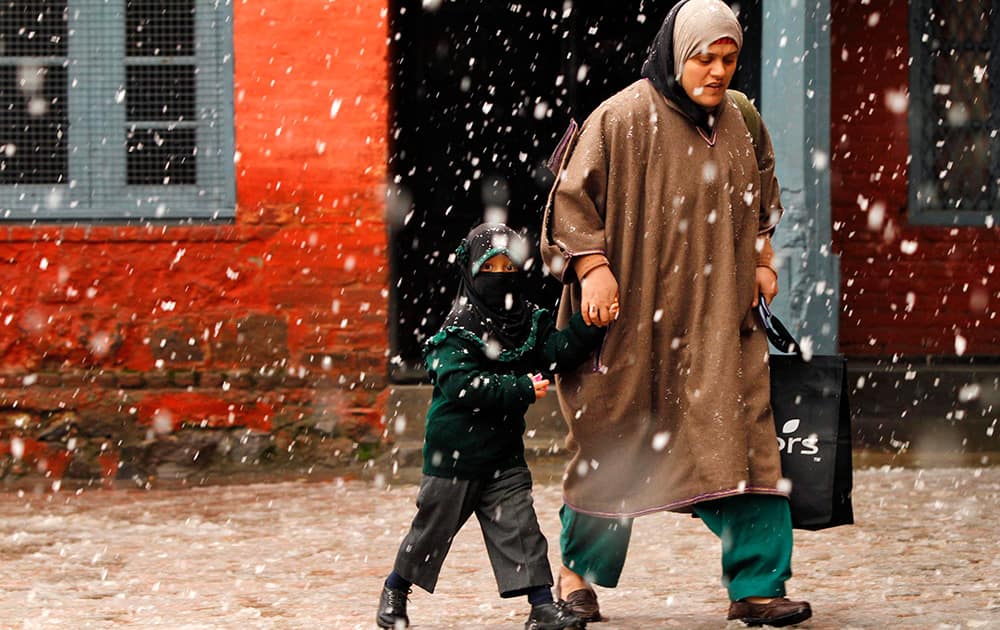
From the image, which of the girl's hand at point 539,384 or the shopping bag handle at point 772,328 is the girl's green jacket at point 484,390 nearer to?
the girl's hand at point 539,384

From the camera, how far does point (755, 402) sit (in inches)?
181

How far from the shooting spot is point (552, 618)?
447 centimetres

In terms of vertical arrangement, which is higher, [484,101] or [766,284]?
[484,101]

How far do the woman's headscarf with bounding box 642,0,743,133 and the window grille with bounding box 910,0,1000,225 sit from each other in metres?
4.96

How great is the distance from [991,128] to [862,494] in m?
3.07

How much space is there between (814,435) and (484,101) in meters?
5.28

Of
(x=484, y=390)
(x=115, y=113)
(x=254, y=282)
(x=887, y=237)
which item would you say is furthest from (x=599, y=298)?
(x=887, y=237)

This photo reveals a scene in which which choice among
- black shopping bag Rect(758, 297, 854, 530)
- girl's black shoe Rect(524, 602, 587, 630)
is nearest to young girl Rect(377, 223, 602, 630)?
girl's black shoe Rect(524, 602, 587, 630)

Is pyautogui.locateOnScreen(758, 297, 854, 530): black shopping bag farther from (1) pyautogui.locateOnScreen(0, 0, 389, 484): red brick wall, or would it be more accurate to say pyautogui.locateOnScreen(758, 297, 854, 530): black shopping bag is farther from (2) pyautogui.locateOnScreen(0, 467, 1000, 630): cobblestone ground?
(1) pyautogui.locateOnScreen(0, 0, 389, 484): red brick wall

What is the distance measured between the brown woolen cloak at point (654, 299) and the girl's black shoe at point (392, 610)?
64 centimetres

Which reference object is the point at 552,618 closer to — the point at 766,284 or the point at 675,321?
the point at 675,321

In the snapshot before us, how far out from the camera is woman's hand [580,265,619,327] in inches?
175

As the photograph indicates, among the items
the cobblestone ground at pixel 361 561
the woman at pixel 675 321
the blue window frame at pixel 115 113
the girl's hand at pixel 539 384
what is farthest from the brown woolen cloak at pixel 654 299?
the blue window frame at pixel 115 113

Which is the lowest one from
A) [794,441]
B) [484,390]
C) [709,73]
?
[794,441]
